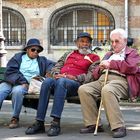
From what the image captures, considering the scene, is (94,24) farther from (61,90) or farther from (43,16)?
(61,90)

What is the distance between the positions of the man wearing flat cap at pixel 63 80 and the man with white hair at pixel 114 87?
0.23 meters

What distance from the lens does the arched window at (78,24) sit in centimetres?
2209

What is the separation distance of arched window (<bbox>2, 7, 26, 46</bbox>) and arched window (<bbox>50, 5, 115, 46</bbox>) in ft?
4.23

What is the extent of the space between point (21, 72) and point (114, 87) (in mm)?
1776

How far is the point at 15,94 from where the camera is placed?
8250 mm

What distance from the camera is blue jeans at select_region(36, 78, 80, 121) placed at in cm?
772

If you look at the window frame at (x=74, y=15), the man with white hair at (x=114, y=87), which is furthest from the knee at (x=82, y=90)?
the window frame at (x=74, y=15)

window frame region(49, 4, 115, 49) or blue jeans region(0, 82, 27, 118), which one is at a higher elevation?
window frame region(49, 4, 115, 49)

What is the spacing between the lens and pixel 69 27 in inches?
892

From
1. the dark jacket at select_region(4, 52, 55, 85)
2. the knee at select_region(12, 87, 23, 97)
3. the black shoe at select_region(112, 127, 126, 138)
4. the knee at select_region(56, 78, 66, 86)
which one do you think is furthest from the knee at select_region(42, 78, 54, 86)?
the black shoe at select_region(112, 127, 126, 138)

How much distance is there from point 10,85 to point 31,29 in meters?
13.7

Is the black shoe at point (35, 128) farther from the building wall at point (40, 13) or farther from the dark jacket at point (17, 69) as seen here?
the building wall at point (40, 13)

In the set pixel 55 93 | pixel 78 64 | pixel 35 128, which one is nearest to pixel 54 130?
pixel 35 128

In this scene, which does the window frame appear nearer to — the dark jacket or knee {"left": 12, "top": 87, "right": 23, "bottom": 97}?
the dark jacket
